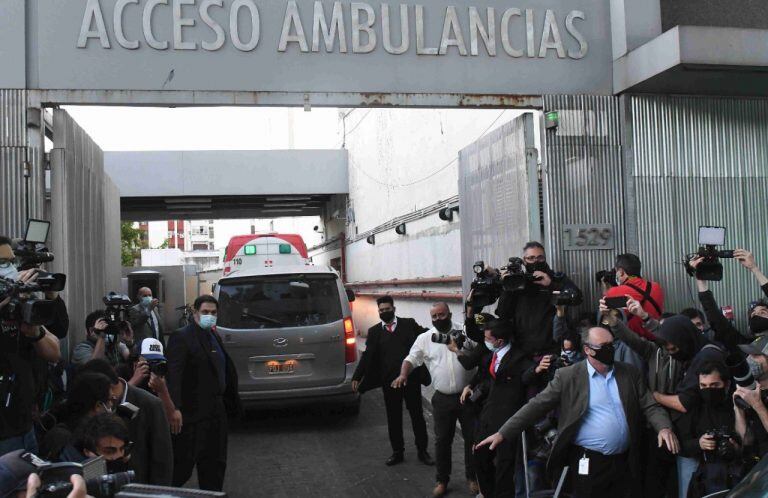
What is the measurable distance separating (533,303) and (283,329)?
4.08m

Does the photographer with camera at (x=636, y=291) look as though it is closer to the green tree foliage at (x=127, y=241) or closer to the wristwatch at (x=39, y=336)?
the wristwatch at (x=39, y=336)

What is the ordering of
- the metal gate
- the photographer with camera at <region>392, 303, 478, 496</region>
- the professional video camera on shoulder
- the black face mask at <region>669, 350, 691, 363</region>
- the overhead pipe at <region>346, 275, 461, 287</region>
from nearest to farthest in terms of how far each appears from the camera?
the professional video camera on shoulder → the black face mask at <region>669, 350, 691, 363</region> → the photographer with camera at <region>392, 303, 478, 496</region> → the metal gate → the overhead pipe at <region>346, 275, 461, 287</region>

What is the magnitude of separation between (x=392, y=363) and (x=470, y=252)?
2.16 m

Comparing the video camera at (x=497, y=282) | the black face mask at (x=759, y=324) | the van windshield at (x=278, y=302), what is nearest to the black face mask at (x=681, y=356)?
the black face mask at (x=759, y=324)

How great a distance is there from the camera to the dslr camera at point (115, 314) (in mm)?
6805

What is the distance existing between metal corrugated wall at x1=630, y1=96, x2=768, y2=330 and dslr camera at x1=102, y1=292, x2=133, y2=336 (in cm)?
543

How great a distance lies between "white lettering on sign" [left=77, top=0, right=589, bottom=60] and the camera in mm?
7484

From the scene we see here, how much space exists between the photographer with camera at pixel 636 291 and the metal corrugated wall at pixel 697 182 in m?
1.55

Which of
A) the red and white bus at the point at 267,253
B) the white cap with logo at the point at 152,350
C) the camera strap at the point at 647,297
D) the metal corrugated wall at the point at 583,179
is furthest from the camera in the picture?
the red and white bus at the point at 267,253

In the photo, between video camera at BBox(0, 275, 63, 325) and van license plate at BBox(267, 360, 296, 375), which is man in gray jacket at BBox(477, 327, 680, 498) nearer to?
video camera at BBox(0, 275, 63, 325)

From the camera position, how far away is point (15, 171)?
6.99 metres

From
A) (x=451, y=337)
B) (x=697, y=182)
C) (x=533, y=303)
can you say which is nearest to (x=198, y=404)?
(x=451, y=337)

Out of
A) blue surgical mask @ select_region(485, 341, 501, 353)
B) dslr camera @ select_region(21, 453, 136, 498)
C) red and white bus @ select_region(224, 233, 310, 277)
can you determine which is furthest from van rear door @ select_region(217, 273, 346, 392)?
dslr camera @ select_region(21, 453, 136, 498)

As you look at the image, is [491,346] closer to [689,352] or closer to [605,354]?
[605,354]
